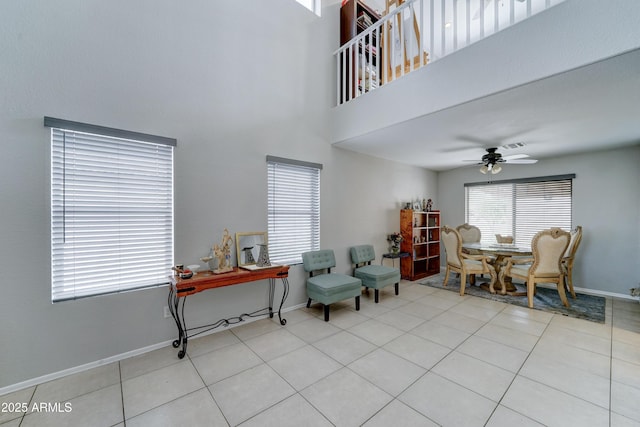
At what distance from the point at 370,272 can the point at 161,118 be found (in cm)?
348

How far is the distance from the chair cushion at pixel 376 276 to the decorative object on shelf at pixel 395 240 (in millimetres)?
1009

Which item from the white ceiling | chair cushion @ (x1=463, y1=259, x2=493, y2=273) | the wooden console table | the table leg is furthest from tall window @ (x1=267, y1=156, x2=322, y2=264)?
chair cushion @ (x1=463, y1=259, x2=493, y2=273)

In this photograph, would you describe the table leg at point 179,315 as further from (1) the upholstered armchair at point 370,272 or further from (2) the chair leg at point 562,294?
(2) the chair leg at point 562,294

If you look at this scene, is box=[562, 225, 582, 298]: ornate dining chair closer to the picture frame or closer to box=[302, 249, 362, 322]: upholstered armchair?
box=[302, 249, 362, 322]: upholstered armchair

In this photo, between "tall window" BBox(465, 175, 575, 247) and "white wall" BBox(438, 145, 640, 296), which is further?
"tall window" BBox(465, 175, 575, 247)

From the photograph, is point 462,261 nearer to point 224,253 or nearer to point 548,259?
point 548,259

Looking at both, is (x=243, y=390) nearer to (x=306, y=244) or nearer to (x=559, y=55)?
(x=306, y=244)

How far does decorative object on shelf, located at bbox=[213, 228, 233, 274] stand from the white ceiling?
237cm

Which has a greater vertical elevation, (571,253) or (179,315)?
(571,253)

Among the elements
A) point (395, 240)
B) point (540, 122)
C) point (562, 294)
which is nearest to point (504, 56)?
point (540, 122)

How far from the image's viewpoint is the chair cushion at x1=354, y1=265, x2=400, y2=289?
3.97 metres

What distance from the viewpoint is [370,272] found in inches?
161

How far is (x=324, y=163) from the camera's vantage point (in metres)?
4.12

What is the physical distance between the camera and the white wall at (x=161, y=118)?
2059 mm
